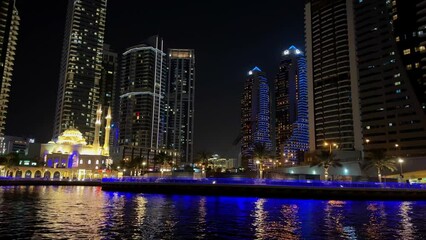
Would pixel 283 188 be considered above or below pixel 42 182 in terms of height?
above

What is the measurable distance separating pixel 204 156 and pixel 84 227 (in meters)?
129

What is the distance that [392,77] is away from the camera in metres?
168

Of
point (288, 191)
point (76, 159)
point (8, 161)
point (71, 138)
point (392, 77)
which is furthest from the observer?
point (71, 138)

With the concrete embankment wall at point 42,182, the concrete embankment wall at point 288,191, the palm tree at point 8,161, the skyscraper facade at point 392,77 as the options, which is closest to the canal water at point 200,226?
the concrete embankment wall at point 288,191

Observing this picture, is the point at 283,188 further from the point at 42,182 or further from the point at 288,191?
the point at 42,182

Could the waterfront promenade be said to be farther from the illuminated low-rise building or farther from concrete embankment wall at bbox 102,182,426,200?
the illuminated low-rise building

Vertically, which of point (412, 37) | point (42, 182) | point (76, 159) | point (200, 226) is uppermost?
point (412, 37)

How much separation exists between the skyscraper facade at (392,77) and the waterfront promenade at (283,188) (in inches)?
3190

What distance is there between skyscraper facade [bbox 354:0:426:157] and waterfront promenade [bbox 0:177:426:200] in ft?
266

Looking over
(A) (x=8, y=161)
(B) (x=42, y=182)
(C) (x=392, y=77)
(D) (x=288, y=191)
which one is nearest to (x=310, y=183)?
(D) (x=288, y=191)

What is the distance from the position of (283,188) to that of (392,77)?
361ft

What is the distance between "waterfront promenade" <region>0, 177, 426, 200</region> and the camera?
82.5 m

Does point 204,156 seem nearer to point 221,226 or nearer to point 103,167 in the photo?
point 103,167

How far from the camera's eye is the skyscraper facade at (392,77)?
158250mm
